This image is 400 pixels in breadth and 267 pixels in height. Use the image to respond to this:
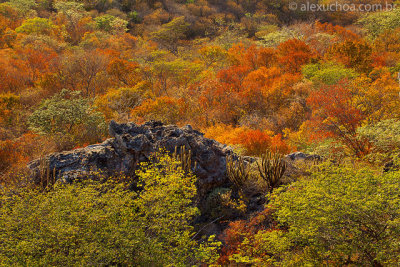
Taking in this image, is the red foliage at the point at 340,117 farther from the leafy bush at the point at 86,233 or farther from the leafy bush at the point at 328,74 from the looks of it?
the leafy bush at the point at 86,233

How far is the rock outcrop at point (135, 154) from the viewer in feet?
48.0

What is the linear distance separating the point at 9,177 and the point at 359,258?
58.3 feet

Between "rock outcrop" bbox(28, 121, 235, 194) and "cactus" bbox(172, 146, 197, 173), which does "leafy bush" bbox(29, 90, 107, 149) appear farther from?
"cactus" bbox(172, 146, 197, 173)

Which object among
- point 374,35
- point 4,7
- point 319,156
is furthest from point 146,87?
point 374,35

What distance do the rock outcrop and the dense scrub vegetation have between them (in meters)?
0.99

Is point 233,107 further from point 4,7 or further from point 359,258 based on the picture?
point 4,7

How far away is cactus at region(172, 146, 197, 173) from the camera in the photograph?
15190 millimetres


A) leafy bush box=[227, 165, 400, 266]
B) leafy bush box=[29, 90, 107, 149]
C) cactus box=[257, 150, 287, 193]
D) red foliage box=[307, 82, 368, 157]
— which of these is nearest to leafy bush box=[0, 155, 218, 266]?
leafy bush box=[227, 165, 400, 266]

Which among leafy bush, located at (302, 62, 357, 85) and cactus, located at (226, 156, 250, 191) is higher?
leafy bush, located at (302, 62, 357, 85)

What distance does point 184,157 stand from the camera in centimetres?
1503

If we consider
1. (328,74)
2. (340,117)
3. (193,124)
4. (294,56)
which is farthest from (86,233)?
(294,56)

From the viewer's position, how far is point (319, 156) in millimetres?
18453

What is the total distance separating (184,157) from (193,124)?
14.4 meters

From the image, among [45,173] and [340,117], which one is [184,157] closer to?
[45,173]
